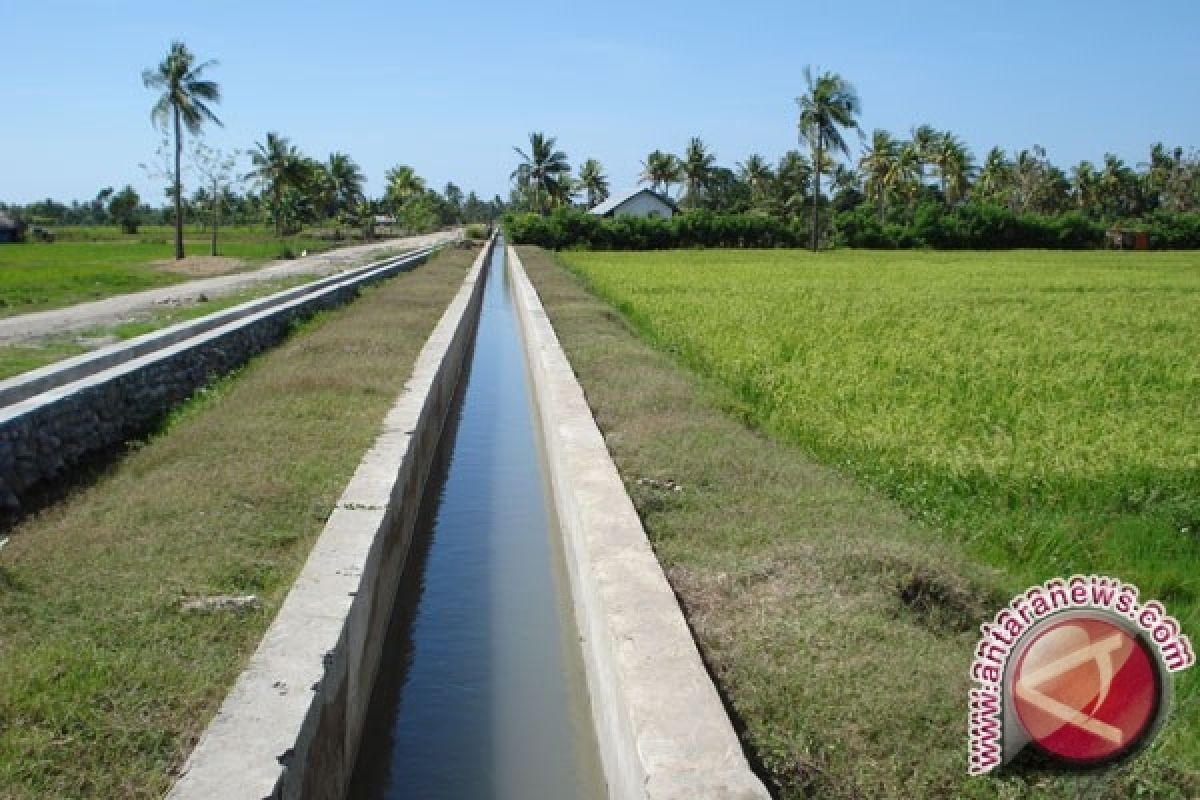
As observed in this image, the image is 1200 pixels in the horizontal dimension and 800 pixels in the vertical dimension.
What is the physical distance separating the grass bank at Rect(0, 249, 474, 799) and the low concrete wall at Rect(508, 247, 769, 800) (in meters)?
1.32

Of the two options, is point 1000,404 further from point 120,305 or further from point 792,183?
point 792,183

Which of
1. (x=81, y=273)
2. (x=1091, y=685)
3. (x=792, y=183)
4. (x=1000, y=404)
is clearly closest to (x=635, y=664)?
(x=1091, y=685)

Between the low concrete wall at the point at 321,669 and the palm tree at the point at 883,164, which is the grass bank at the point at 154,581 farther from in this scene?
the palm tree at the point at 883,164

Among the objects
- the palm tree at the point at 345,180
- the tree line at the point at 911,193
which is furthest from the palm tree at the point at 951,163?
the palm tree at the point at 345,180

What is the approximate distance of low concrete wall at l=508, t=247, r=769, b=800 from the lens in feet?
9.29

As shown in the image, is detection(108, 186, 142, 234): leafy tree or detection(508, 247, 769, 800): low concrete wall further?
detection(108, 186, 142, 234): leafy tree

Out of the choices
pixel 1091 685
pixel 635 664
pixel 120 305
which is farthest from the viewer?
pixel 120 305

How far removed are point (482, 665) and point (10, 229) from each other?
178 ft

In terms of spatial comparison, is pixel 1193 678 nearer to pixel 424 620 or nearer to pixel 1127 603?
pixel 1127 603

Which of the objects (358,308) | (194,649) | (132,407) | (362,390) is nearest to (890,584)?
(194,649)

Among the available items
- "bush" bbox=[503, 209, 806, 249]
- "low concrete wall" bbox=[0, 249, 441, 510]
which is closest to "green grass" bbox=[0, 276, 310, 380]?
"low concrete wall" bbox=[0, 249, 441, 510]

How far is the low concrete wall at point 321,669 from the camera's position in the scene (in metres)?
2.81

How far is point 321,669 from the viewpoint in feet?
11.1

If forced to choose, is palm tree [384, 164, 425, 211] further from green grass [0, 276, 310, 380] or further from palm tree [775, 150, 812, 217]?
green grass [0, 276, 310, 380]
